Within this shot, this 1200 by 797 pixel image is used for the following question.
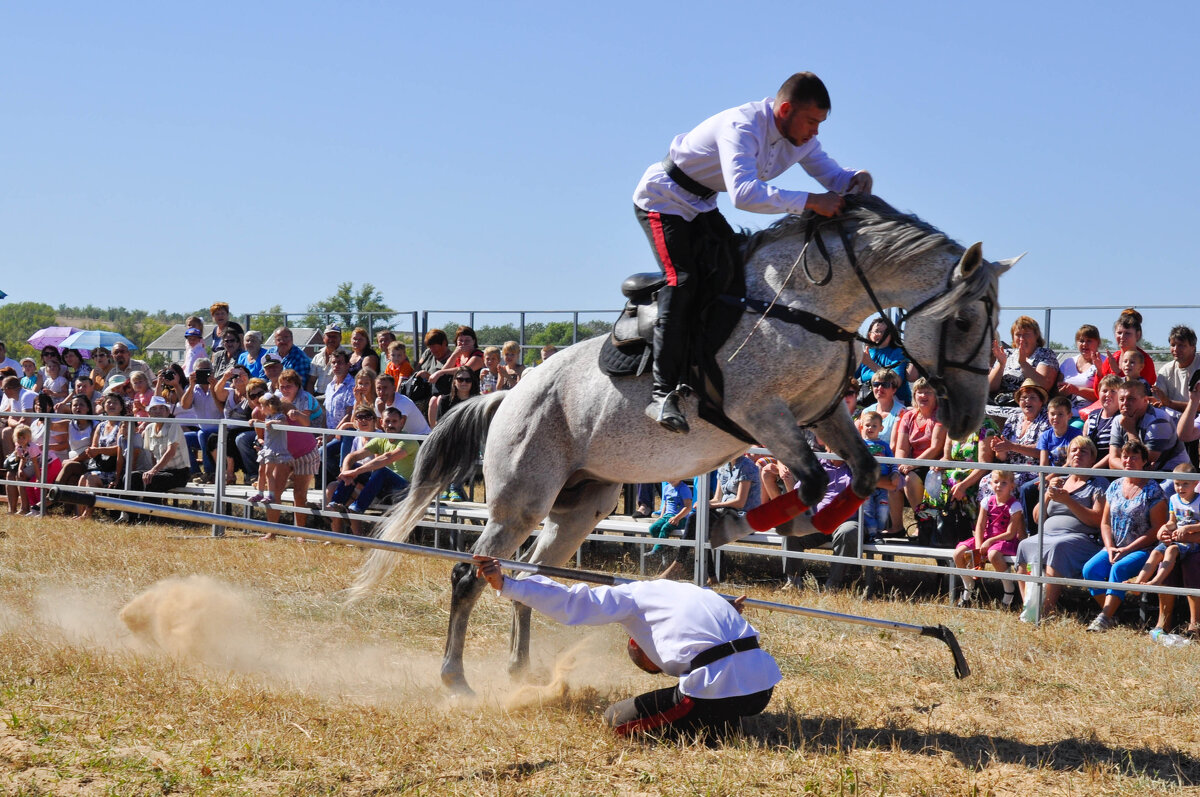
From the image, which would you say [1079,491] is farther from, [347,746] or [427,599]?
[347,746]

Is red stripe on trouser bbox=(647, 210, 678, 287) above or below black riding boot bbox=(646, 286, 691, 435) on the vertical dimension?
above

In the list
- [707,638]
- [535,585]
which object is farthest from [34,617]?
[707,638]

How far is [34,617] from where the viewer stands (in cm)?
689

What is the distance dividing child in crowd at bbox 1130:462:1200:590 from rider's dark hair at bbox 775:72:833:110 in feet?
A: 12.4

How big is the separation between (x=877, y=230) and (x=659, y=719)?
2.27 m

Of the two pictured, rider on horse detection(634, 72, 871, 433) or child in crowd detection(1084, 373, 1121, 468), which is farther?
child in crowd detection(1084, 373, 1121, 468)

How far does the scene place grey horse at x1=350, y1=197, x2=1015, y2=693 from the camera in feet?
16.0

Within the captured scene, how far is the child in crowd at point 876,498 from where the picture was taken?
8.55 meters

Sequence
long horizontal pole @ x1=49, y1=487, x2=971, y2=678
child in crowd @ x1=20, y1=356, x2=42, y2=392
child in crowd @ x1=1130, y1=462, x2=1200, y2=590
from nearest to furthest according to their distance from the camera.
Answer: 1. long horizontal pole @ x1=49, y1=487, x2=971, y2=678
2. child in crowd @ x1=1130, y1=462, x2=1200, y2=590
3. child in crowd @ x1=20, y1=356, x2=42, y2=392

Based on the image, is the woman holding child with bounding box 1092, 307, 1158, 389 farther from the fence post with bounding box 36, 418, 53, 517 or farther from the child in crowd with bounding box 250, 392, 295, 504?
the fence post with bounding box 36, 418, 53, 517

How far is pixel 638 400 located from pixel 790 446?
77 cm

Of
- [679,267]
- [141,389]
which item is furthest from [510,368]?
[679,267]

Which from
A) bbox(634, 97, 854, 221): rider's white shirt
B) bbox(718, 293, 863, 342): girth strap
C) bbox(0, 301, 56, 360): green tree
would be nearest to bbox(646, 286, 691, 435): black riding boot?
bbox(718, 293, 863, 342): girth strap

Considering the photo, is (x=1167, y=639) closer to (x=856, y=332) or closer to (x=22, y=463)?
(x=856, y=332)
